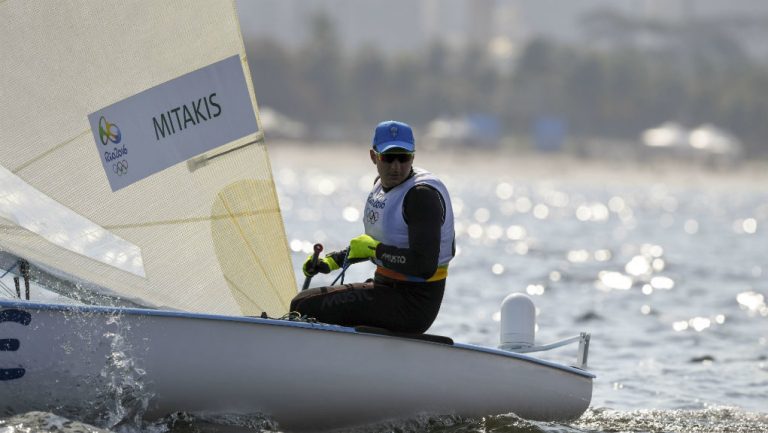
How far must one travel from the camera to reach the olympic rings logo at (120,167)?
17.7ft

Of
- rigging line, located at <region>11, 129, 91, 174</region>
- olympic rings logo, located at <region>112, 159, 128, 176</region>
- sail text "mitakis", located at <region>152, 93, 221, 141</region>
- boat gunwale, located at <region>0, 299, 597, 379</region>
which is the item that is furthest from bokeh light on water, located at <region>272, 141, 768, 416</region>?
rigging line, located at <region>11, 129, 91, 174</region>

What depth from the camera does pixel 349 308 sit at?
5.20m

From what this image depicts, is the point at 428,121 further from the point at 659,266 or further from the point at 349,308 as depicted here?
the point at 349,308

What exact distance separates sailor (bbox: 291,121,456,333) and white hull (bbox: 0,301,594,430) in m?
0.15

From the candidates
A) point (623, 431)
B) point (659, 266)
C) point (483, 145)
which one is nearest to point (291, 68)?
point (483, 145)

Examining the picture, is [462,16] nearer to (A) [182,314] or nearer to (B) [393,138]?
(B) [393,138]

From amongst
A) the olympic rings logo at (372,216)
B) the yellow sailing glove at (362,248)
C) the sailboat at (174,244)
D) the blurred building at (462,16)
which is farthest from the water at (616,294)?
the blurred building at (462,16)

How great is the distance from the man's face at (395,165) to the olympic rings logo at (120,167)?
3.52 feet

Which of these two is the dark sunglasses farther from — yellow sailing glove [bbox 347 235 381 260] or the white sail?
the white sail

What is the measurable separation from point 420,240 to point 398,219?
0.57ft

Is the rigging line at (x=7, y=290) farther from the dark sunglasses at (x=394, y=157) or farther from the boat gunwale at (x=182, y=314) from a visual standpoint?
the dark sunglasses at (x=394, y=157)

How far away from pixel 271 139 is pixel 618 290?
152 feet

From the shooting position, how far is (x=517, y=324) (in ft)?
19.9

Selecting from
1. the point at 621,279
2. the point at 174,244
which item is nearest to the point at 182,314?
the point at 174,244
